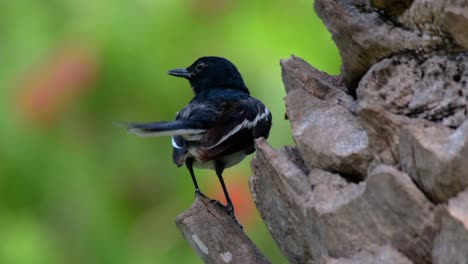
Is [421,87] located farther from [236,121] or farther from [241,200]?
[241,200]

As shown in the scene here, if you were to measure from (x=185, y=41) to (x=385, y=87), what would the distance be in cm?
292

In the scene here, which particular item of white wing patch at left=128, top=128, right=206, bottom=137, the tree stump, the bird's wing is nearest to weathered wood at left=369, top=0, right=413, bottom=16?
the tree stump

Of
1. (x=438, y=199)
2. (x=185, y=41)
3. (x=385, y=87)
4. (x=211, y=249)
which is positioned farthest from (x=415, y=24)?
(x=185, y=41)

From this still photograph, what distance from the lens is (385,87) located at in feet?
9.71

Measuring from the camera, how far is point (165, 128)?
4395 mm

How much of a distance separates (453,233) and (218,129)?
8.58 feet

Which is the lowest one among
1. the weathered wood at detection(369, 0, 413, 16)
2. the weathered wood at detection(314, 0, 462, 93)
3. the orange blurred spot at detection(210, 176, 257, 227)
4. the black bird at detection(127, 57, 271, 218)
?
the orange blurred spot at detection(210, 176, 257, 227)

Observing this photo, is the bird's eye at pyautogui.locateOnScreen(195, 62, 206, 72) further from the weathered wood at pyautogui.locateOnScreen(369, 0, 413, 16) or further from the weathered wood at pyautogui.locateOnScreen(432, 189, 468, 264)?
the weathered wood at pyautogui.locateOnScreen(432, 189, 468, 264)

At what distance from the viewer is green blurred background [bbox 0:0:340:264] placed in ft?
18.0

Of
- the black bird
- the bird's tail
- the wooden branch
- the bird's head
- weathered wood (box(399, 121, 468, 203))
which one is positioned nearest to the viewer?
weathered wood (box(399, 121, 468, 203))

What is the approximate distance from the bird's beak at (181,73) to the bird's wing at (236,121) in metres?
0.45

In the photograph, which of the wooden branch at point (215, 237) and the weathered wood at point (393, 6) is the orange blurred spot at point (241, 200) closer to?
the wooden branch at point (215, 237)

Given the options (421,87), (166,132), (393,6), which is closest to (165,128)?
(166,132)

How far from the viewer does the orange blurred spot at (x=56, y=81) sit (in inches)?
218
